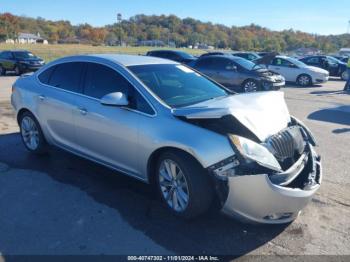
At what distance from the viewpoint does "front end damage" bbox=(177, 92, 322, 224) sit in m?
3.31

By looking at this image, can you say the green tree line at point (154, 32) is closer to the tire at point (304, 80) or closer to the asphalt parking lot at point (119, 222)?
the tire at point (304, 80)

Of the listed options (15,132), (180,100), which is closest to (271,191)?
(180,100)

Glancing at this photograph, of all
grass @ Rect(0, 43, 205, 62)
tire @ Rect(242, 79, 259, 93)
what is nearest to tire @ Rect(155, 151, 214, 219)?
tire @ Rect(242, 79, 259, 93)

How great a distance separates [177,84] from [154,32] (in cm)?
14426

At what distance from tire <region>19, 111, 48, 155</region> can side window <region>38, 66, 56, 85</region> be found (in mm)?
594

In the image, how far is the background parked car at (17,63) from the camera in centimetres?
2203

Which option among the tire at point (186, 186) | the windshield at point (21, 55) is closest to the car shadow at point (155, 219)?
the tire at point (186, 186)

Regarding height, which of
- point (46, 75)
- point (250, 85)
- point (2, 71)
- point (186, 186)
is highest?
point (46, 75)

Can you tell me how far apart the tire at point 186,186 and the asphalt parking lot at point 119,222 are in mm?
162

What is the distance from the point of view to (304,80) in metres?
19.0

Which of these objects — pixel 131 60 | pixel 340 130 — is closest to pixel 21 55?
pixel 340 130

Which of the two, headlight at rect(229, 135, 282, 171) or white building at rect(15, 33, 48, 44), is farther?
white building at rect(15, 33, 48, 44)

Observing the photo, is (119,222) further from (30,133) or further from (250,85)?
(250,85)

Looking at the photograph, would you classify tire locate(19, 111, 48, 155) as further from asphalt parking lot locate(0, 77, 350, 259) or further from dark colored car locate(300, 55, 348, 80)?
dark colored car locate(300, 55, 348, 80)
